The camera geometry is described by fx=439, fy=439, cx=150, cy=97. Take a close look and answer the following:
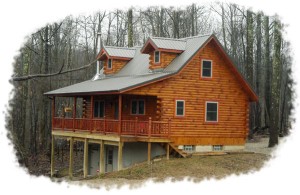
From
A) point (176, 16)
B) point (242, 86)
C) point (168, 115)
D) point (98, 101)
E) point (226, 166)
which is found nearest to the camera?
point (226, 166)

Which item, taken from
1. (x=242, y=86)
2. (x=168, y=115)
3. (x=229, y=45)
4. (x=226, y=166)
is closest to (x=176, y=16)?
(x=229, y=45)

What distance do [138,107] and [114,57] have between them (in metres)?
5.30

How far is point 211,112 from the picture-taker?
24.2 m

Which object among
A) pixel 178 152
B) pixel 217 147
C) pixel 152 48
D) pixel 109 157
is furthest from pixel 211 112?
pixel 109 157

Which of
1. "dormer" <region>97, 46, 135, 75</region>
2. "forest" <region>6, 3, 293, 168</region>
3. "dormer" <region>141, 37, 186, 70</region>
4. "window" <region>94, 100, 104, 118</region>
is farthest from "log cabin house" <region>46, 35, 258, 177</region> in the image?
"forest" <region>6, 3, 293, 168</region>

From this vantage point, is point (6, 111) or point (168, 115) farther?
point (168, 115)

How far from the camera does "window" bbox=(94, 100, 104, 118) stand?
94.6 feet

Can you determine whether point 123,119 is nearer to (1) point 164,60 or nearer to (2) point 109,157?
(2) point 109,157

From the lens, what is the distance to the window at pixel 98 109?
94.6 ft

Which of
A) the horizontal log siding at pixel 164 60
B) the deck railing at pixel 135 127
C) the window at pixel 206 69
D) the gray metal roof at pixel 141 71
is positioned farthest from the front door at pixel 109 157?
the window at pixel 206 69

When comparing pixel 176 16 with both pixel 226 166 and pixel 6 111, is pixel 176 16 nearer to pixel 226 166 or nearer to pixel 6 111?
pixel 226 166

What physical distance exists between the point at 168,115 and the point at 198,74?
9.60 ft

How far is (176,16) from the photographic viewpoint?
46500mm

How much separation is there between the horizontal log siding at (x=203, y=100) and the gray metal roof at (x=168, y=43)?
1.56 m
